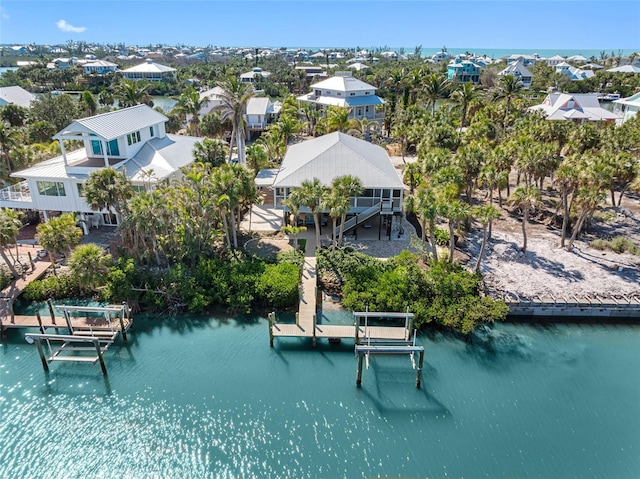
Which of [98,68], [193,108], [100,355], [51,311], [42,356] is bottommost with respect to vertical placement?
[42,356]

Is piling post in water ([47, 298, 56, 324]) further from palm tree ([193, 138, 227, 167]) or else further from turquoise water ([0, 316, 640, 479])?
palm tree ([193, 138, 227, 167])

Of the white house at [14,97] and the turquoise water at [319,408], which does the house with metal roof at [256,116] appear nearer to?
the white house at [14,97]

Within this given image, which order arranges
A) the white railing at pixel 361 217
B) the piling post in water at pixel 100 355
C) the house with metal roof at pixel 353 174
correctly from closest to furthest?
the piling post in water at pixel 100 355 → the house with metal roof at pixel 353 174 → the white railing at pixel 361 217

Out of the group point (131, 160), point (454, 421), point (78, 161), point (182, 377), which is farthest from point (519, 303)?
point (78, 161)

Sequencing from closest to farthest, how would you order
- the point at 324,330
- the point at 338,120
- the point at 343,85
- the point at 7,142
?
the point at 324,330, the point at 7,142, the point at 338,120, the point at 343,85

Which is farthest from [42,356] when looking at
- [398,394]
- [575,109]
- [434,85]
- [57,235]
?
[575,109]

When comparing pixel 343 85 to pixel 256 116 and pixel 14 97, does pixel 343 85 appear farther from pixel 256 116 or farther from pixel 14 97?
pixel 14 97

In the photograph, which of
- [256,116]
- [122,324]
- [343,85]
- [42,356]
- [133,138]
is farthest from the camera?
[343,85]

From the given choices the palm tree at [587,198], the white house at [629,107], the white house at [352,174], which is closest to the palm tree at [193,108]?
the white house at [352,174]

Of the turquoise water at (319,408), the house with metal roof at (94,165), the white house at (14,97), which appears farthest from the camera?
the white house at (14,97)
